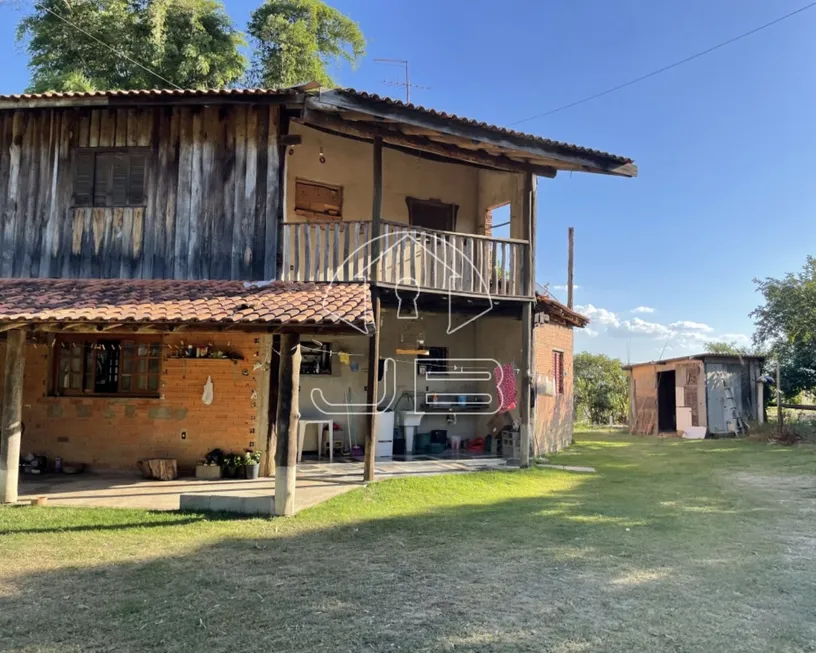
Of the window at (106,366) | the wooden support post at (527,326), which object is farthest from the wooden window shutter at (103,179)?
the wooden support post at (527,326)

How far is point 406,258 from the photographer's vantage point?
9.67 m

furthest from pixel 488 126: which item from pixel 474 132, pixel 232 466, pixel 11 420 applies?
pixel 11 420

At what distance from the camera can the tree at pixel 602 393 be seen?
2777 centimetres

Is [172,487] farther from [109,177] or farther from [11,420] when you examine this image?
[109,177]

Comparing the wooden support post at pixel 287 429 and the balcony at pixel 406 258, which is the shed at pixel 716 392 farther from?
the wooden support post at pixel 287 429

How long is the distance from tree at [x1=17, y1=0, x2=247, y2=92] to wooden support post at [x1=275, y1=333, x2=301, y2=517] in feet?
45.8

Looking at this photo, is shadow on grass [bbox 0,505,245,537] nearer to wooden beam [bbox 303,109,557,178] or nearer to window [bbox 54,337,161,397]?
window [bbox 54,337,161,397]

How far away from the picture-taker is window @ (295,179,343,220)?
11078 millimetres

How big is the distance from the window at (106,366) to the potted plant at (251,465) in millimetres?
1955

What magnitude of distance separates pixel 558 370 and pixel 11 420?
38.0 feet

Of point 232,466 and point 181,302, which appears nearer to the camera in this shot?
point 181,302

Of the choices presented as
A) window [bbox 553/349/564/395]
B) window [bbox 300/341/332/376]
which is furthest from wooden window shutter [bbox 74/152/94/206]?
window [bbox 553/349/564/395]

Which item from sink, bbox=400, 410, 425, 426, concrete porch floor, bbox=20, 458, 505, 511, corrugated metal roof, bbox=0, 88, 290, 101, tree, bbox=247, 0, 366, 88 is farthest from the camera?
tree, bbox=247, 0, 366, 88

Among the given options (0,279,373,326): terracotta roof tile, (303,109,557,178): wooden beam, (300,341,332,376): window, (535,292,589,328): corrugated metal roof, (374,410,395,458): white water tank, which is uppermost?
(303,109,557,178): wooden beam
